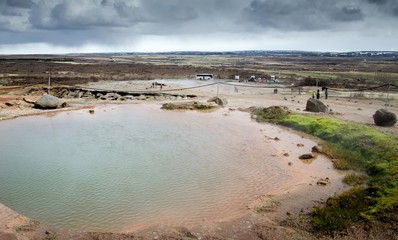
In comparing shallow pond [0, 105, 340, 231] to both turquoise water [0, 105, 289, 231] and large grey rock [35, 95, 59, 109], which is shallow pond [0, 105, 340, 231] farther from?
large grey rock [35, 95, 59, 109]

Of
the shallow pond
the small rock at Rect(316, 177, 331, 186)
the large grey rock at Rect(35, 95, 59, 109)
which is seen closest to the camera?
the shallow pond

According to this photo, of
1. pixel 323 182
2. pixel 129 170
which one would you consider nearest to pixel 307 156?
pixel 323 182

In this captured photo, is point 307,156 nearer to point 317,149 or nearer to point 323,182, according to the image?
point 317,149

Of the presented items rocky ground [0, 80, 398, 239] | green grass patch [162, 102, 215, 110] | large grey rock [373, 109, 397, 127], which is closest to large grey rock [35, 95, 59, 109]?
rocky ground [0, 80, 398, 239]

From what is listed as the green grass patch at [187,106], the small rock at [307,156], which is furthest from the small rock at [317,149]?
the green grass patch at [187,106]

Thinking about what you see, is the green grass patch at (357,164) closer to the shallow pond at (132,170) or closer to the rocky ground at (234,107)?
the rocky ground at (234,107)

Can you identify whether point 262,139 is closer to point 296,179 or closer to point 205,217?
point 296,179
